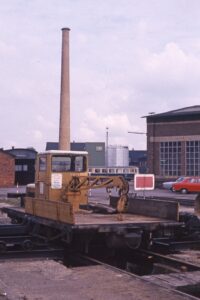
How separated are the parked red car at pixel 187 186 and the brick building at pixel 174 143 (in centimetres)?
1194

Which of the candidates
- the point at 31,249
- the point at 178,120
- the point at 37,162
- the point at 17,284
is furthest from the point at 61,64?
the point at 17,284

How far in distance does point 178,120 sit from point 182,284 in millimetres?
48567

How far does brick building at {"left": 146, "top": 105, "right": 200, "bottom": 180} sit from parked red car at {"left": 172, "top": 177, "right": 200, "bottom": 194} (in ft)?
39.2

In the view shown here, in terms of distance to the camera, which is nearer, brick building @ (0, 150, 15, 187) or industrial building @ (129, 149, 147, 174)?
brick building @ (0, 150, 15, 187)

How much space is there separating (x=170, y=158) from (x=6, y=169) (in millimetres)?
17516

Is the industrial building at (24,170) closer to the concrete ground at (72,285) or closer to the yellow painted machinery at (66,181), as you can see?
the yellow painted machinery at (66,181)

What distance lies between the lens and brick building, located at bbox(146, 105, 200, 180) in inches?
2205

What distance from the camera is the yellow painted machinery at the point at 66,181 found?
13.4m

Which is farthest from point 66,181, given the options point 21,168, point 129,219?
point 21,168

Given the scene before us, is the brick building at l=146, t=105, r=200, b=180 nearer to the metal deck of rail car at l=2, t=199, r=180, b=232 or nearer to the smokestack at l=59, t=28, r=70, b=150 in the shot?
the smokestack at l=59, t=28, r=70, b=150

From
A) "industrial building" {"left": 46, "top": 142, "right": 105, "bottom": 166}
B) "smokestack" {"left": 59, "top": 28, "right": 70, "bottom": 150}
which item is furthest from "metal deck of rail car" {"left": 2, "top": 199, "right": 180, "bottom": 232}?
"industrial building" {"left": 46, "top": 142, "right": 105, "bottom": 166}

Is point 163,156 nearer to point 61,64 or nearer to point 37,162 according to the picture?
point 61,64

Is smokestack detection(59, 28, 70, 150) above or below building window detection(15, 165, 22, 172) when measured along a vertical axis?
above

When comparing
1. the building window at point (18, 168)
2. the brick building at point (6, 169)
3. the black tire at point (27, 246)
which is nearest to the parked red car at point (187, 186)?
the brick building at point (6, 169)
